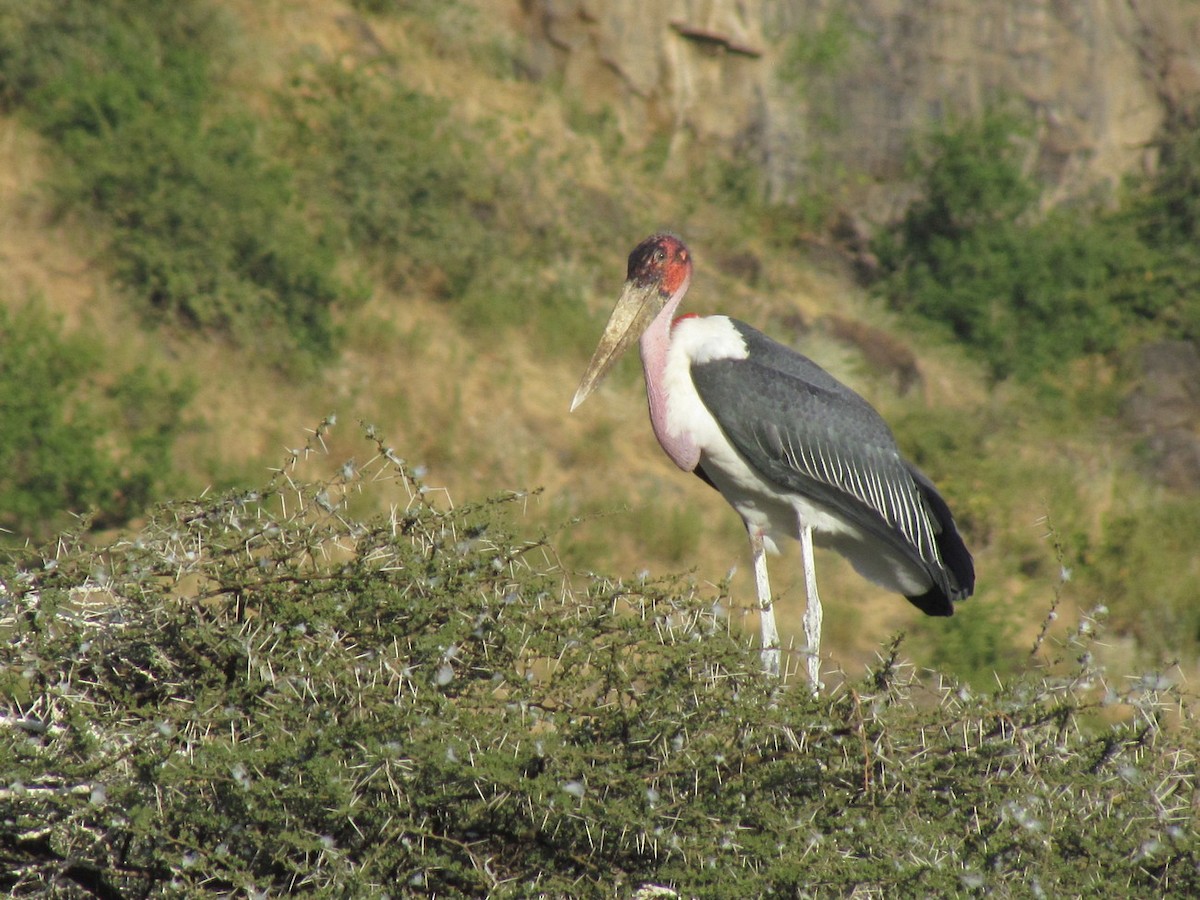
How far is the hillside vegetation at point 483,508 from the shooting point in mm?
2752

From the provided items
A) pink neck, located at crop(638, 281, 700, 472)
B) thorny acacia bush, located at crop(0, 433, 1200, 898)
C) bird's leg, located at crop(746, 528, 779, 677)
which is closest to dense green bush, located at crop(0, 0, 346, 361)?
pink neck, located at crop(638, 281, 700, 472)

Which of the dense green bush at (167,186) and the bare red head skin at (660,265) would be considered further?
the dense green bush at (167,186)

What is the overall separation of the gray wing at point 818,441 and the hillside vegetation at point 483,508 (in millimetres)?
659

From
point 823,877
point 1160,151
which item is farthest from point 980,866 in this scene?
point 1160,151

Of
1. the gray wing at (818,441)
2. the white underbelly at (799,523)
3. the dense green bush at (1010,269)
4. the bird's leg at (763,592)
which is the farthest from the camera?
the dense green bush at (1010,269)

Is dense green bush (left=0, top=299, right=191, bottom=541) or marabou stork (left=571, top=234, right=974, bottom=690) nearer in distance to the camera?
marabou stork (left=571, top=234, right=974, bottom=690)

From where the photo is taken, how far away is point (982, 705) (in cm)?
297

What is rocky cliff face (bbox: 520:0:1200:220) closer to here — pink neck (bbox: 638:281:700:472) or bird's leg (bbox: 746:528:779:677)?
pink neck (bbox: 638:281:700:472)

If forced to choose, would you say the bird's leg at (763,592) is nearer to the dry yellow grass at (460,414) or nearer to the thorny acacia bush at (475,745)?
the thorny acacia bush at (475,745)

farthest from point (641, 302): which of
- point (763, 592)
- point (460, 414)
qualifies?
point (460, 414)

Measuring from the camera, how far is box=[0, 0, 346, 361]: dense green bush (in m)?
10.9

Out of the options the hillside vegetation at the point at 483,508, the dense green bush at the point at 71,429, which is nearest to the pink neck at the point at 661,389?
the hillside vegetation at the point at 483,508

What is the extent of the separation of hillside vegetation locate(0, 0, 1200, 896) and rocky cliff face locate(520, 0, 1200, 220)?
0.36 metres

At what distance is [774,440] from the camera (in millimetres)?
4828
